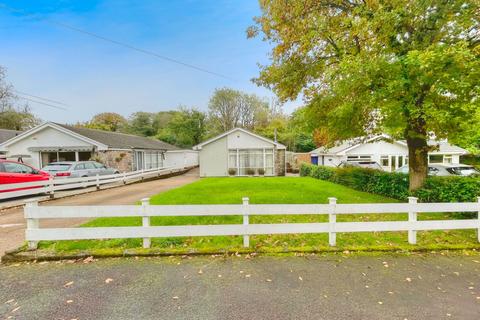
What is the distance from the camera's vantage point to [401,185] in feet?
32.3

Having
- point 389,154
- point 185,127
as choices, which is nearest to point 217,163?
point 389,154

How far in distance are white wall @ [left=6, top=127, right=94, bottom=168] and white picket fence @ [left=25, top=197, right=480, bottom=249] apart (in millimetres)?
16721

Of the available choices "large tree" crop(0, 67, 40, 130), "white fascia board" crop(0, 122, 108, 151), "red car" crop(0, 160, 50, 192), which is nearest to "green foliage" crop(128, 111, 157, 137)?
"large tree" crop(0, 67, 40, 130)

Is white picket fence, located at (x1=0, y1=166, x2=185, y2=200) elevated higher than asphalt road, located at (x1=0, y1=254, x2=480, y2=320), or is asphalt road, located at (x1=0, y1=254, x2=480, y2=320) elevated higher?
white picket fence, located at (x1=0, y1=166, x2=185, y2=200)

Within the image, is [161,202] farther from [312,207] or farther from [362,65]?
[362,65]

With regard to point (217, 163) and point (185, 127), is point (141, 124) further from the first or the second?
point (217, 163)

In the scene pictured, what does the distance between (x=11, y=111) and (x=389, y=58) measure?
46.6 meters

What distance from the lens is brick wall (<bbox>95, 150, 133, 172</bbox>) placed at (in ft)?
62.0

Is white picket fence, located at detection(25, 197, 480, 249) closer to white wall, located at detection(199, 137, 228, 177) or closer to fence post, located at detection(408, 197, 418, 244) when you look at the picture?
fence post, located at detection(408, 197, 418, 244)

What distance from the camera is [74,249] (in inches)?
178

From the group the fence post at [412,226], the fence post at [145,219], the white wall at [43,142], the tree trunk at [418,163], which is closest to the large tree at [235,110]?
the white wall at [43,142]

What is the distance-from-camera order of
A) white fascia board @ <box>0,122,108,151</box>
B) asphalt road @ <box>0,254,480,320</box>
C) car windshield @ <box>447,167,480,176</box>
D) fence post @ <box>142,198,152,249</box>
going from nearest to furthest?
asphalt road @ <box>0,254,480,320</box> < fence post @ <box>142,198,152,249</box> < car windshield @ <box>447,167,480,176</box> < white fascia board @ <box>0,122,108,151</box>

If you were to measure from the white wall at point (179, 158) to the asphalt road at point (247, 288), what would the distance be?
1107 inches

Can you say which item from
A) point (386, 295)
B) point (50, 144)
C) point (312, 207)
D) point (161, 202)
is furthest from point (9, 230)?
point (50, 144)
